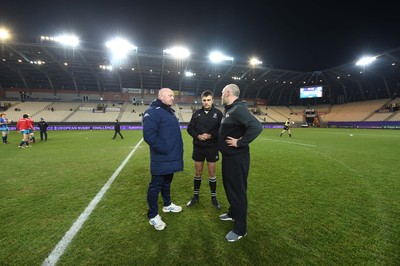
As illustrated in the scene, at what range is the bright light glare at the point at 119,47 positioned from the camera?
102 ft

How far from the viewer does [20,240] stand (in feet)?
8.70

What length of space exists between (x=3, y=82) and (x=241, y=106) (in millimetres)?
58192

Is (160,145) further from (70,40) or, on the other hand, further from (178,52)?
(70,40)

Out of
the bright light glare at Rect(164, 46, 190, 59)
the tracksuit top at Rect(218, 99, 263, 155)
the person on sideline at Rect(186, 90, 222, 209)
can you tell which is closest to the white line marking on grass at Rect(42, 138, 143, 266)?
the person on sideline at Rect(186, 90, 222, 209)

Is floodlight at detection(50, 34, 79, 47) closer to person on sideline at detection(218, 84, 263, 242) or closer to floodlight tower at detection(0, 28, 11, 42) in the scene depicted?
floodlight tower at detection(0, 28, 11, 42)

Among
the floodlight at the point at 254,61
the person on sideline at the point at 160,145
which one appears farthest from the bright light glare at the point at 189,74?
the person on sideline at the point at 160,145

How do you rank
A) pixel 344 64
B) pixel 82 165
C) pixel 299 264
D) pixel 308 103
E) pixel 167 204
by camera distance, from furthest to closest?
1. pixel 308 103
2. pixel 344 64
3. pixel 82 165
4. pixel 167 204
5. pixel 299 264

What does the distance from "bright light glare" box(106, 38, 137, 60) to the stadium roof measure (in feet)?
3.98

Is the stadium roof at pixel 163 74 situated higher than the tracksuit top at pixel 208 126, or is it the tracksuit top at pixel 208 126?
the stadium roof at pixel 163 74

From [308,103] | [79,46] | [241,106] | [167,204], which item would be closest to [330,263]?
[241,106]

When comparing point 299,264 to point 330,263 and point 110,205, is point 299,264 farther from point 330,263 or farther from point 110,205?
point 110,205

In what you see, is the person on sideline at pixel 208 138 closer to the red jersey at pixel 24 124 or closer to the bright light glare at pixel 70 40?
the red jersey at pixel 24 124

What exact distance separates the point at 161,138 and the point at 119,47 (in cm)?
3443

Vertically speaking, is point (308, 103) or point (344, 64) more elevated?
point (344, 64)
